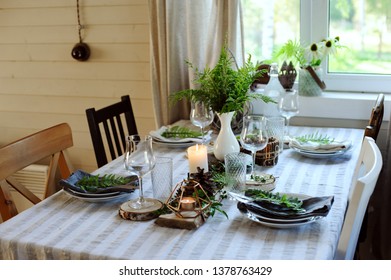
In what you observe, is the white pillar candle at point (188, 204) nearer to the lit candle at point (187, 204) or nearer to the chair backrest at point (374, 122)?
the lit candle at point (187, 204)

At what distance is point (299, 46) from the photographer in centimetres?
263

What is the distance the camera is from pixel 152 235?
1431mm

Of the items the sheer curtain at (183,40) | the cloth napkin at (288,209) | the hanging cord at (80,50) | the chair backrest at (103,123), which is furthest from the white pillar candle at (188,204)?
the hanging cord at (80,50)

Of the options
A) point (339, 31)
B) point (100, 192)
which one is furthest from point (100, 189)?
point (339, 31)

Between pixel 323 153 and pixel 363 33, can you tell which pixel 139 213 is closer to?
pixel 323 153

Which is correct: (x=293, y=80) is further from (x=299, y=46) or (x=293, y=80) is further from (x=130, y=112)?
(x=130, y=112)

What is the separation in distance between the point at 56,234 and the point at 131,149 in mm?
301

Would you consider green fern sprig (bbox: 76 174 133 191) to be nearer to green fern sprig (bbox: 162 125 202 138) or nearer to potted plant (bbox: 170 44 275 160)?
potted plant (bbox: 170 44 275 160)

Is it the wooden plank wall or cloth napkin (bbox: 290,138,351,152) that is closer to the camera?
cloth napkin (bbox: 290,138,351,152)

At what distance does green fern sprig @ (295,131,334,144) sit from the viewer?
215cm

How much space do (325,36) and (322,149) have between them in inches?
31.4

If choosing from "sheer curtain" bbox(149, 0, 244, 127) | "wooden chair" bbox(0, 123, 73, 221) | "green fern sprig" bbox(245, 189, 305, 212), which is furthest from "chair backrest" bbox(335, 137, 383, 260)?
"sheer curtain" bbox(149, 0, 244, 127)

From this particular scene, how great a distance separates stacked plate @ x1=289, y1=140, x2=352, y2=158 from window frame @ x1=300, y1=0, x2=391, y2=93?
61cm

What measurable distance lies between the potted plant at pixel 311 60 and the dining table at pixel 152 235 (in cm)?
90
